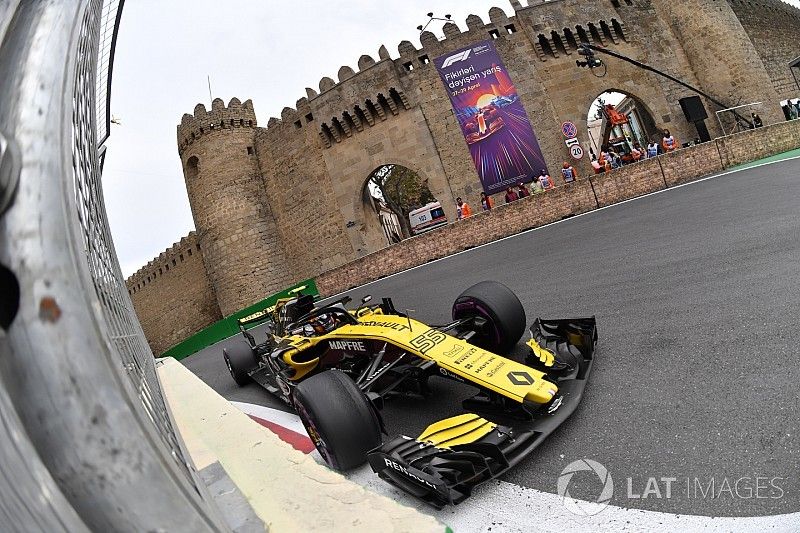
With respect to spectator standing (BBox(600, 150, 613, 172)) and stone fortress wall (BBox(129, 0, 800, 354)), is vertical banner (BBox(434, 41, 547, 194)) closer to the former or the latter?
stone fortress wall (BBox(129, 0, 800, 354))

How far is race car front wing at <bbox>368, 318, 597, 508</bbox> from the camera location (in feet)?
7.68

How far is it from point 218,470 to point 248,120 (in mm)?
27009

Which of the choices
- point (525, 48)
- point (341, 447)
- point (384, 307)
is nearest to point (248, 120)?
point (525, 48)

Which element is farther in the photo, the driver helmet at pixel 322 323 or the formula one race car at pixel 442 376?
the driver helmet at pixel 322 323

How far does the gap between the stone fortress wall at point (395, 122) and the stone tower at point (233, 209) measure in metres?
0.06

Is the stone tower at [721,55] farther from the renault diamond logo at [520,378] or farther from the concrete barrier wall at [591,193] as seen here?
the renault diamond logo at [520,378]

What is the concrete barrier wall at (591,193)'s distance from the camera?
1428 centimetres

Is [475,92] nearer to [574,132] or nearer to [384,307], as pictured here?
[574,132]

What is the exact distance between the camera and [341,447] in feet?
9.20

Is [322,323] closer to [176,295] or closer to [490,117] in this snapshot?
[490,117]

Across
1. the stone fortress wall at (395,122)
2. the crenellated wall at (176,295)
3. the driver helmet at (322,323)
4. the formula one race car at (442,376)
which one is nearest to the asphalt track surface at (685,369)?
the formula one race car at (442,376)

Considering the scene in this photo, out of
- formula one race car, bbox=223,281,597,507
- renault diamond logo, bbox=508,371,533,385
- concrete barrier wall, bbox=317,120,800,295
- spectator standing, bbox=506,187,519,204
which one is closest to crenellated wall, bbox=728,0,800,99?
concrete barrier wall, bbox=317,120,800,295

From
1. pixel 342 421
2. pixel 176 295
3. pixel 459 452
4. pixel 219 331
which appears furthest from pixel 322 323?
pixel 176 295

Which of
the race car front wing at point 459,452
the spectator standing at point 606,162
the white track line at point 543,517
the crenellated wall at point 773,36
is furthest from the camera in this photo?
the crenellated wall at point 773,36
